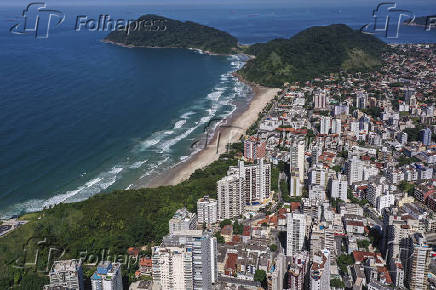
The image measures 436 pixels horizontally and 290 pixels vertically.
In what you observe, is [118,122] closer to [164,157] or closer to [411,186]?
[164,157]

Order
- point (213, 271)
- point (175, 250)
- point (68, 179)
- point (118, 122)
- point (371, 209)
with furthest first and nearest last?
point (118, 122) → point (68, 179) → point (371, 209) → point (213, 271) → point (175, 250)

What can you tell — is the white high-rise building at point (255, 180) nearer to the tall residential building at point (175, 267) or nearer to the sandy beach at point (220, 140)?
the sandy beach at point (220, 140)

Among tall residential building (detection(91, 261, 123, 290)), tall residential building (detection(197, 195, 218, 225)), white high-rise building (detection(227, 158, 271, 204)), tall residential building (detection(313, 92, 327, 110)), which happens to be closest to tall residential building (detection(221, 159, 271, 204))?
white high-rise building (detection(227, 158, 271, 204))

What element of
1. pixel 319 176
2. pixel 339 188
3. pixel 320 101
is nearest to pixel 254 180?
pixel 319 176

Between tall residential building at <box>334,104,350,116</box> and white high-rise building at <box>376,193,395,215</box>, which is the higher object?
tall residential building at <box>334,104,350,116</box>

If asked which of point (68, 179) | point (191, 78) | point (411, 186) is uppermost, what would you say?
point (191, 78)

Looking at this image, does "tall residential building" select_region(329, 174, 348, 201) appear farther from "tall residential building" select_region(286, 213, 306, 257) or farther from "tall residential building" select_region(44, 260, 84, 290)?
"tall residential building" select_region(44, 260, 84, 290)

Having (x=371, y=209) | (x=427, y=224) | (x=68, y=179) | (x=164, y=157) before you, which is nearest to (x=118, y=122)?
(x=164, y=157)
